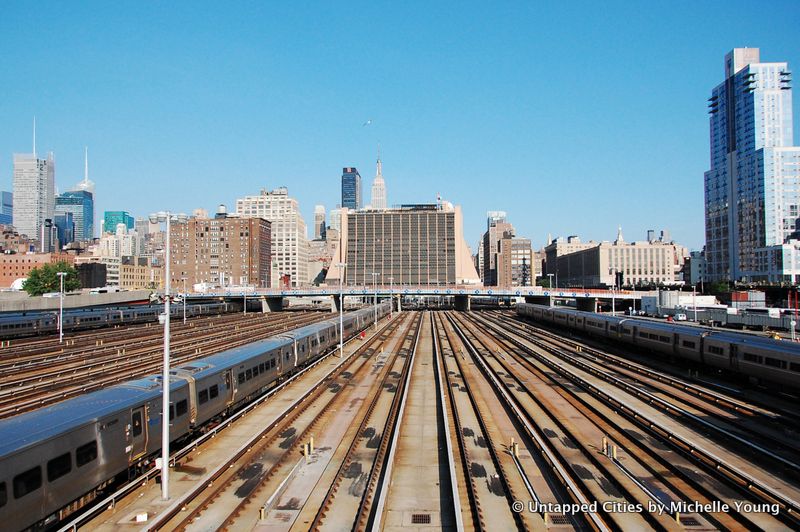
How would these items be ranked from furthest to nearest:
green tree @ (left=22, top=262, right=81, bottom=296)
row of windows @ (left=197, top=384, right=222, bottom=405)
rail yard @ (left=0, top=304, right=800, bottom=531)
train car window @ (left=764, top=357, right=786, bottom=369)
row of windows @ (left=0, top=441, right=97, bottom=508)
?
green tree @ (left=22, top=262, right=81, bottom=296) → train car window @ (left=764, top=357, right=786, bottom=369) → row of windows @ (left=197, top=384, right=222, bottom=405) → rail yard @ (left=0, top=304, right=800, bottom=531) → row of windows @ (left=0, top=441, right=97, bottom=508)

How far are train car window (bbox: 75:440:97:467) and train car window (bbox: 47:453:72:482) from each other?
0.98ft

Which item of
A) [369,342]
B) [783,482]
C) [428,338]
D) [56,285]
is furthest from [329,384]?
[56,285]

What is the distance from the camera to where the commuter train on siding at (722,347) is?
29.7 metres

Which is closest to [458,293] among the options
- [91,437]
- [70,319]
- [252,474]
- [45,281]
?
[70,319]

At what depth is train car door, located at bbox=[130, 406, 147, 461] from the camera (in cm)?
1609

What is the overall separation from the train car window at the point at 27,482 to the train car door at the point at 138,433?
3.62 meters

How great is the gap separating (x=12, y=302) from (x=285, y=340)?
274 ft

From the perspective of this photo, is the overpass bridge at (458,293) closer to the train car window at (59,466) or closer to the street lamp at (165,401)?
the street lamp at (165,401)

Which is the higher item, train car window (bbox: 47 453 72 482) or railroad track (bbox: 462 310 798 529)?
train car window (bbox: 47 453 72 482)

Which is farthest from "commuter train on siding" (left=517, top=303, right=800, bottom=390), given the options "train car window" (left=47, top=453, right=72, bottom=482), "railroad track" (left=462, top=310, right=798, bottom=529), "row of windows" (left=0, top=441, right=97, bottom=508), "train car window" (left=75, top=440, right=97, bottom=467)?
"train car window" (left=47, top=453, right=72, bottom=482)

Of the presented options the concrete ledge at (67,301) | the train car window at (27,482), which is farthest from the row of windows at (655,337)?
the concrete ledge at (67,301)

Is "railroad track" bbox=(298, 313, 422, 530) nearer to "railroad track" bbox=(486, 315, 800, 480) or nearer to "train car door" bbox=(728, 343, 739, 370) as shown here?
"railroad track" bbox=(486, 315, 800, 480)

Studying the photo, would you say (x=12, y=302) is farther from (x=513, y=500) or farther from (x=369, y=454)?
(x=513, y=500)

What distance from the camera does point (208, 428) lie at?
75.1ft
